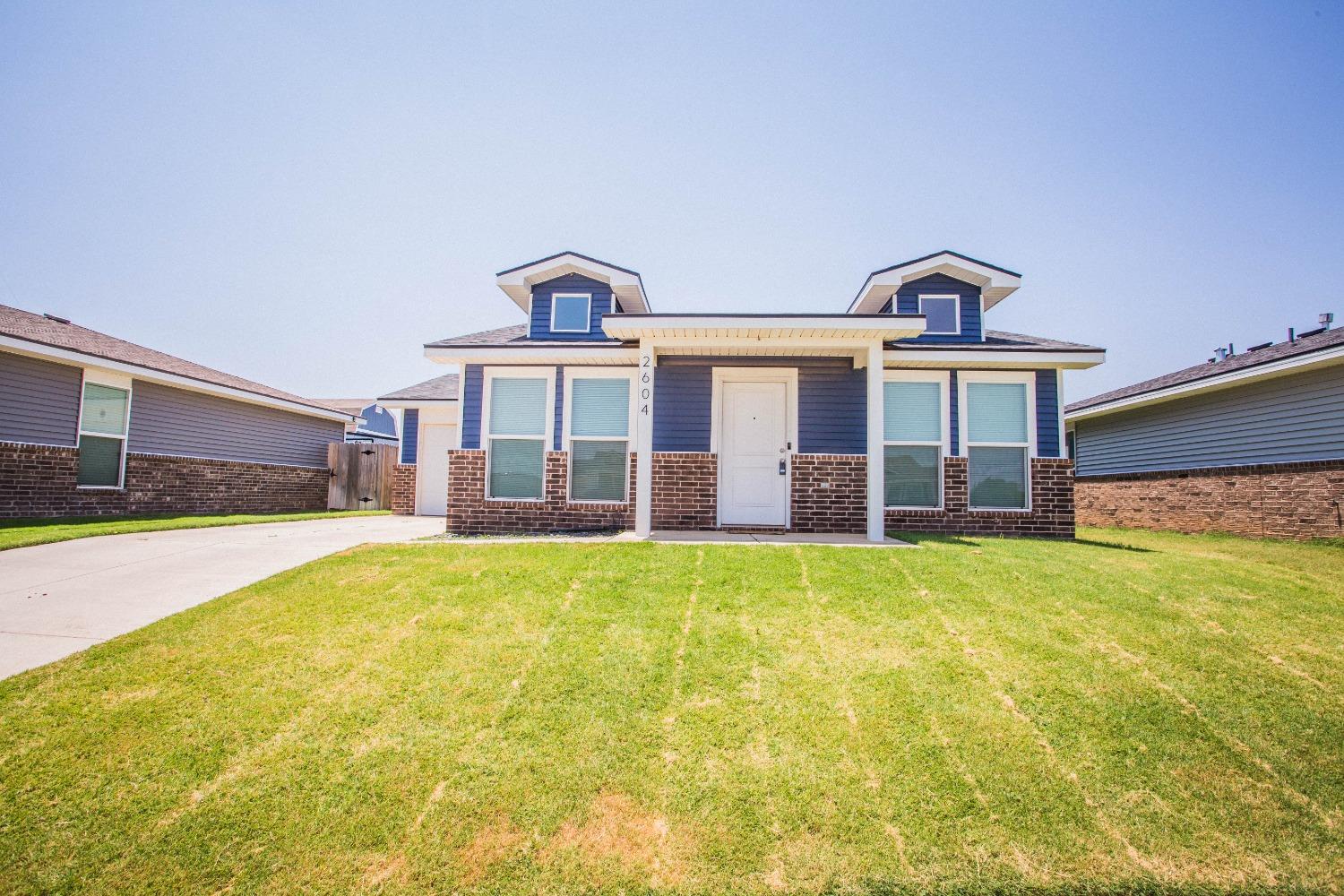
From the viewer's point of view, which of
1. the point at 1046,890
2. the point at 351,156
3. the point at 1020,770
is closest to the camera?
the point at 1046,890

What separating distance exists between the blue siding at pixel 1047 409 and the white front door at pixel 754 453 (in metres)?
4.29

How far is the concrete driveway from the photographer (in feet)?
13.9

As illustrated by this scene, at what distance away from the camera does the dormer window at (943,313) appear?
33.1 ft

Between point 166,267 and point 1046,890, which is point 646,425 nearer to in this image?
point 1046,890

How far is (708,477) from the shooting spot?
893 centimetres

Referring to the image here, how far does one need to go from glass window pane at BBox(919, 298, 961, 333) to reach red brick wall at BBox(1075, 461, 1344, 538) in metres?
6.71

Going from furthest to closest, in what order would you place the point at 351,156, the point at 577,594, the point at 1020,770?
the point at 351,156 → the point at 577,594 → the point at 1020,770

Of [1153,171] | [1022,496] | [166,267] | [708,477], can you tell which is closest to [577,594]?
[708,477]

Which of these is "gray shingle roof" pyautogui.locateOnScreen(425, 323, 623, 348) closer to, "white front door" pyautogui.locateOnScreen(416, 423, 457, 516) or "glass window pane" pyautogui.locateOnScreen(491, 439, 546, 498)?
"glass window pane" pyautogui.locateOnScreen(491, 439, 546, 498)

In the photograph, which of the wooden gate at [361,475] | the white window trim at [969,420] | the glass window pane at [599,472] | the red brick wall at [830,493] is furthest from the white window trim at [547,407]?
the wooden gate at [361,475]

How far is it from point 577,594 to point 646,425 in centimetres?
300

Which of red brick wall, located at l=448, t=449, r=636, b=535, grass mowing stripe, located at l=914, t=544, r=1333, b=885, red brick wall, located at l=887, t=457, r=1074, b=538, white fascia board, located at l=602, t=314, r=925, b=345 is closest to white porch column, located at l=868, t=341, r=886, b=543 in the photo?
white fascia board, located at l=602, t=314, r=925, b=345

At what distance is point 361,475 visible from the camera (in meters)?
17.0

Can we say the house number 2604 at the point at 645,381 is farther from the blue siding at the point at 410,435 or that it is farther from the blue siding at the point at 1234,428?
the blue siding at the point at 1234,428
